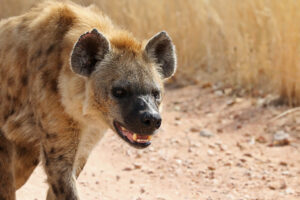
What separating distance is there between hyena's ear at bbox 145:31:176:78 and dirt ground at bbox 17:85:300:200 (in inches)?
53.7

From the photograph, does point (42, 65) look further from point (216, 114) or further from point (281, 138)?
point (216, 114)

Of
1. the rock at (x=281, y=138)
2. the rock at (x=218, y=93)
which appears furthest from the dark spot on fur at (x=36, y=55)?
the rock at (x=218, y=93)

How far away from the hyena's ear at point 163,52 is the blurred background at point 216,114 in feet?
3.25

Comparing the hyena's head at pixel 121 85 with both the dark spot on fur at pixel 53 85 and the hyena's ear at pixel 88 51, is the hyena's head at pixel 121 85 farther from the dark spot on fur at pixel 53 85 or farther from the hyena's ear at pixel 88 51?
the dark spot on fur at pixel 53 85

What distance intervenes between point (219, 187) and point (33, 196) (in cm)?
167

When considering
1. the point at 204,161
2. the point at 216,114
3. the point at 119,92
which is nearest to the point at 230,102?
the point at 216,114

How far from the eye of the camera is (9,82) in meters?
3.96

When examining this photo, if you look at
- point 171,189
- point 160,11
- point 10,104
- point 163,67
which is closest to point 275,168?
point 171,189

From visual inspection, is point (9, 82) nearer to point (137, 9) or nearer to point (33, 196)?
point (33, 196)

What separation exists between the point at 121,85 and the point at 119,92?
48 mm

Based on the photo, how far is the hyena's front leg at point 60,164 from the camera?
12.0ft

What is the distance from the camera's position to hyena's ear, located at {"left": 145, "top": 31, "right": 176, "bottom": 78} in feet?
12.9

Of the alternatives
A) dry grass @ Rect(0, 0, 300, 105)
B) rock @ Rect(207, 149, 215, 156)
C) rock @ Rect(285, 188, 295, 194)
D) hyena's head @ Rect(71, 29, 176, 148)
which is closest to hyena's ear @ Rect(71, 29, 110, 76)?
hyena's head @ Rect(71, 29, 176, 148)

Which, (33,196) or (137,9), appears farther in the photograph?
(137,9)
